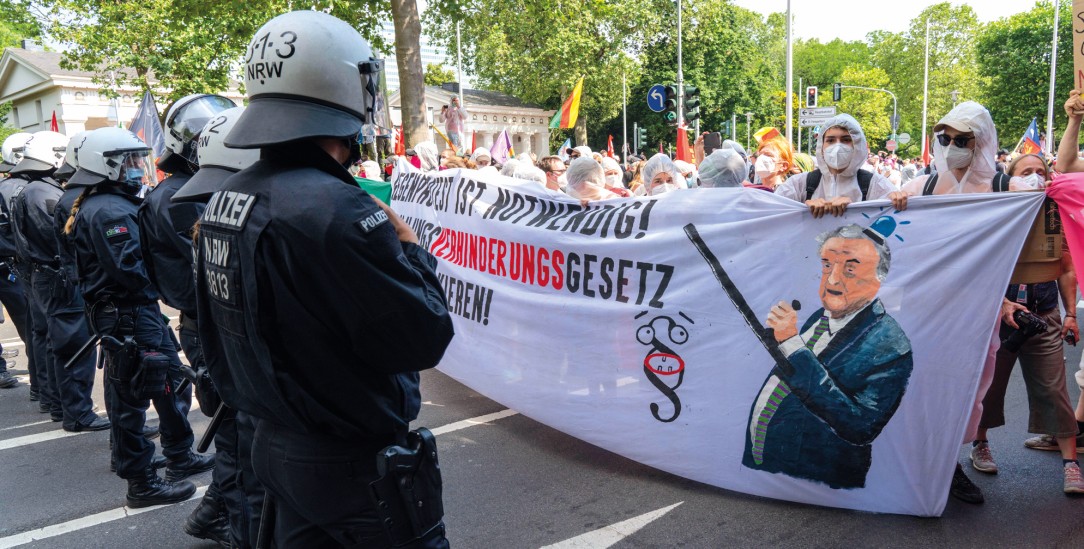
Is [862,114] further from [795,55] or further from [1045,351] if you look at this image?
[1045,351]

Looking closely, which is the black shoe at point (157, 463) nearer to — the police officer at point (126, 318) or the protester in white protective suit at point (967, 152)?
the police officer at point (126, 318)

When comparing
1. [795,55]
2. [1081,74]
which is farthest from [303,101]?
[795,55]

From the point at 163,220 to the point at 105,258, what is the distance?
3.02ft

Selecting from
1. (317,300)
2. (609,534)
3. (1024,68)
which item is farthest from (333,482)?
(1024,68)

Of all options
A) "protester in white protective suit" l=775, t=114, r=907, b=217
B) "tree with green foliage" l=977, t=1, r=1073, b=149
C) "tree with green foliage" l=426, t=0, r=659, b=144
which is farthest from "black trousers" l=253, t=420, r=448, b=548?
"tree with green foliage" l=977, t=1, r=1073, b=149

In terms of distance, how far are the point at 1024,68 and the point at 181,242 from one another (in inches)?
2396

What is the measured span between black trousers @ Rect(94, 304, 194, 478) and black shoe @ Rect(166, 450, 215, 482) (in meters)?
0.05

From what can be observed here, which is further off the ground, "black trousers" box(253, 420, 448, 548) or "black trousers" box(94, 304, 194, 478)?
"black trousers" box(253, 420, 448, 548)

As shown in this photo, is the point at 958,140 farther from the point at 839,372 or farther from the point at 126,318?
the point at 126,318

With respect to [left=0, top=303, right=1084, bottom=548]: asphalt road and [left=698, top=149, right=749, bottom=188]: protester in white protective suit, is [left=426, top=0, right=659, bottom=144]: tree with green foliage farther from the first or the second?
[left=0, top=303, right=1084, bottom=548]: asphalt road

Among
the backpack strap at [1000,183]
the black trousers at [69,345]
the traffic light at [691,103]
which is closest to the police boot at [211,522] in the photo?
the black trousers at [69,345]

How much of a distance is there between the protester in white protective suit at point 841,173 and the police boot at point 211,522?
11.7 ft

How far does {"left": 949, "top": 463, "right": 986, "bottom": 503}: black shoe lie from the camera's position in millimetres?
3855

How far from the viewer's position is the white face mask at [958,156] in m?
4.02
